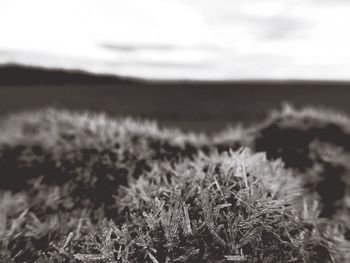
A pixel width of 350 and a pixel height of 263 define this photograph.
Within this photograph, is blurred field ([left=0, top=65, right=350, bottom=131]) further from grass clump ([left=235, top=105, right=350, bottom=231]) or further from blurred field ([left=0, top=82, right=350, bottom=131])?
grass clump ([left=235, top=105, right=350, bottom=231])

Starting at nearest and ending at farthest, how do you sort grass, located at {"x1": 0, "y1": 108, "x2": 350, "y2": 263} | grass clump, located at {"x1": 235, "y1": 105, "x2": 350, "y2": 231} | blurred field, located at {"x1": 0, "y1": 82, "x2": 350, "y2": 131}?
1. grass, located at {"x1": 0, "y1": 108, "x2": 350, "y2": 263}
2. grass clump, located at {"x1": 235, "y1": 105, "x2": 350, "y2": 231}
3. blurred field, located at {"x1": 0, "y1": 82, "x2": 350, "y2": 131}

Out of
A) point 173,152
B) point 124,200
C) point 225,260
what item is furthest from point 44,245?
point 173,152

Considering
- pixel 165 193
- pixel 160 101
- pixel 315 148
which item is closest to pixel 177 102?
pixel 160 101

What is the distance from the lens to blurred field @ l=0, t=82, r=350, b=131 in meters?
16.6

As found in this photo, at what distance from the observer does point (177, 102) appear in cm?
2250

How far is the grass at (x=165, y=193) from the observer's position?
227cm

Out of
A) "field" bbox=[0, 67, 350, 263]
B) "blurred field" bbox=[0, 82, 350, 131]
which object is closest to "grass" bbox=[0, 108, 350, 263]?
"field" bbox=[0, 67, 350, 263]

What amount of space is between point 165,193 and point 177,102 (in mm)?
19856

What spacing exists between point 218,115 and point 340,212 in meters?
13.9

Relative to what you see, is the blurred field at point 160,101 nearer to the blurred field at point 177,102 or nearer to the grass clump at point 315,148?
the blurred field at point 177,102

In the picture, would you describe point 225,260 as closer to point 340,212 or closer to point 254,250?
point 254,250

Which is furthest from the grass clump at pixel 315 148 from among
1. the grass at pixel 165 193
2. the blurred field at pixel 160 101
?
the blurred field at pixel 160 101

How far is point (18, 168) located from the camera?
433 centimetres

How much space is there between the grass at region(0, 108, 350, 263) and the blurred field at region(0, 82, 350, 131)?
8.16 meters
